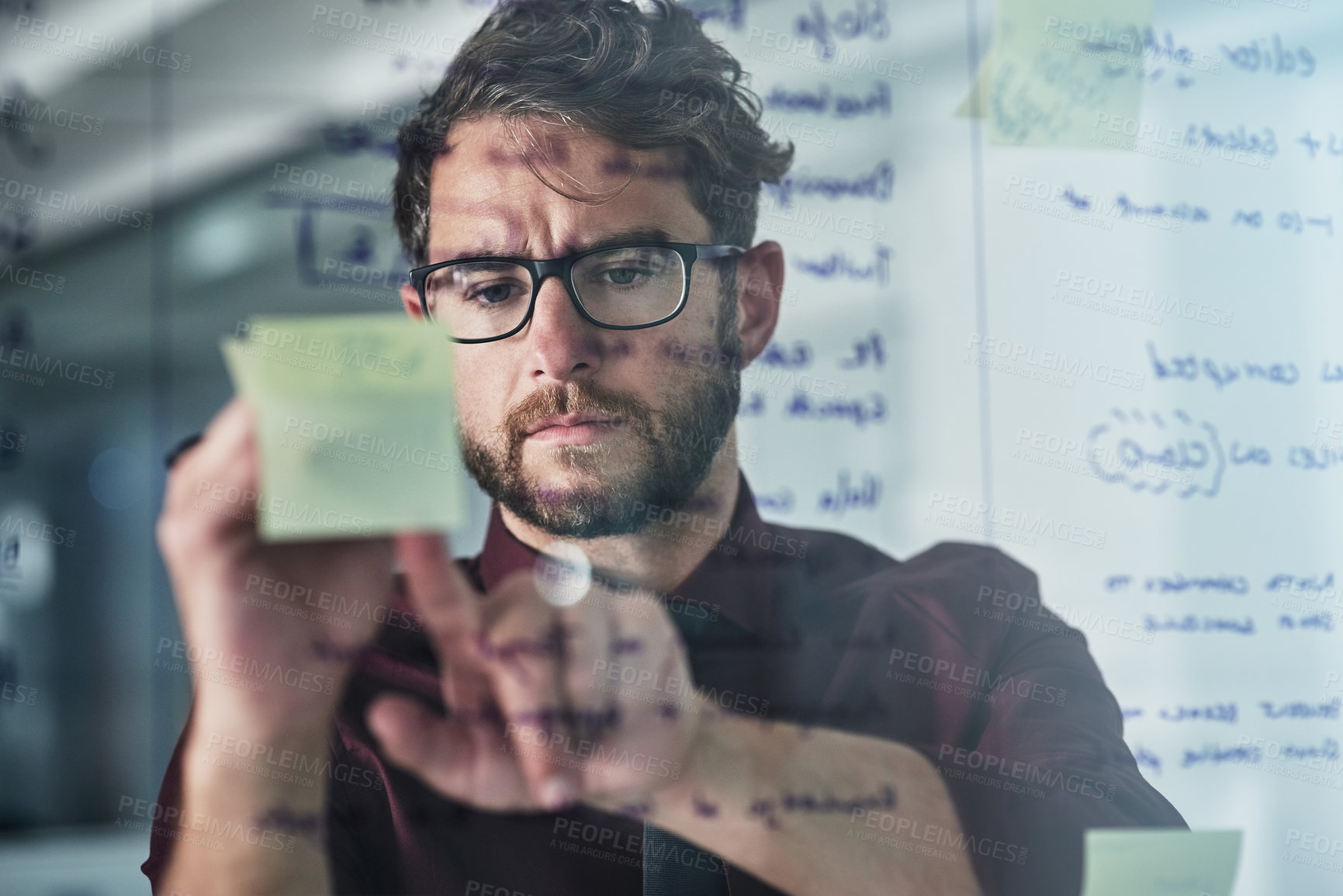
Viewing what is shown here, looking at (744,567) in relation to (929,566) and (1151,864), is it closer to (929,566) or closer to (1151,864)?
(929,566)

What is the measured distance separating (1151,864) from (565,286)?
0.55 metres

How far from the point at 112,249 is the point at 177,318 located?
0.07m

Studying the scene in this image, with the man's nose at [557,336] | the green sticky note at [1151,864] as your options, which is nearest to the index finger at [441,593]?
the man's nose at [557,336]

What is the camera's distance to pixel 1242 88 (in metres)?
0.67

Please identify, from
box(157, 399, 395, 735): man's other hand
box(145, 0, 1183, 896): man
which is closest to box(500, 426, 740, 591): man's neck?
box(145, 0, 1183, 896): man

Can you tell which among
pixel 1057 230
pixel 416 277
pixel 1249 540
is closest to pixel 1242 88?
pixel 1057 230

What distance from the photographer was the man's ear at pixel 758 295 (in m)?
0.60

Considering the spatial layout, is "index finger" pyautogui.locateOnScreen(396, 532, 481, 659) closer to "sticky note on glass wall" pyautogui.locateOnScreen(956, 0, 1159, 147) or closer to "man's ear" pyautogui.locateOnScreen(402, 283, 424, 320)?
"man's ear" pyautogui.locateOnScreen(402, 283, 424, 320)

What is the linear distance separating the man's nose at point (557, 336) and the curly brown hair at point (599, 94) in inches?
2.6

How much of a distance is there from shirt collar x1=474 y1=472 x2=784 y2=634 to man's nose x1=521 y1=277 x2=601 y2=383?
0.14 meters

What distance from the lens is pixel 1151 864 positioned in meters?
0.62

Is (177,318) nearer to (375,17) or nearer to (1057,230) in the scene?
(375,17)

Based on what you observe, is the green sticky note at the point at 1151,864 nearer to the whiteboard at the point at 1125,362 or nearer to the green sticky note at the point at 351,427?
the whiteboard at the point at 1125,362

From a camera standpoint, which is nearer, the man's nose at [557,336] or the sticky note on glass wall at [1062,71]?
the man's nose at [557,336]
